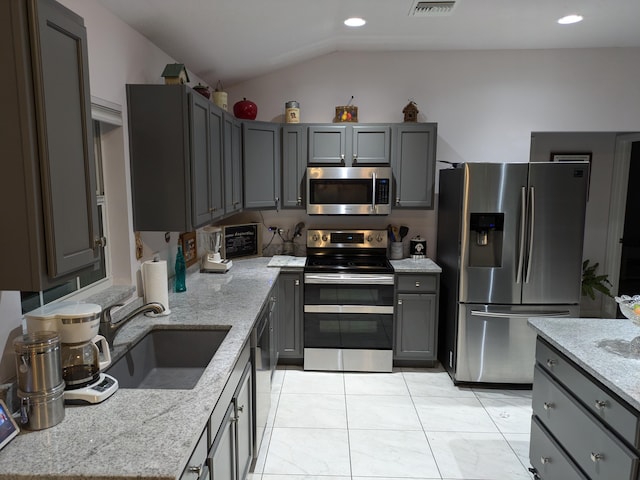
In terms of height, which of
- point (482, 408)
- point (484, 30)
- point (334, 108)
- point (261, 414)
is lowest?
point (482, 408)

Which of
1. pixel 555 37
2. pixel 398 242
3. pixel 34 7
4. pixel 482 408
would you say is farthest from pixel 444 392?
pixel 34 7

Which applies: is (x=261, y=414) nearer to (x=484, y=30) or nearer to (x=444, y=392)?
(x=444, y=392)

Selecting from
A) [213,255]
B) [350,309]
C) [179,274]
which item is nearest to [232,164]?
[213,255]

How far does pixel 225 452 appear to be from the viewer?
1707mm

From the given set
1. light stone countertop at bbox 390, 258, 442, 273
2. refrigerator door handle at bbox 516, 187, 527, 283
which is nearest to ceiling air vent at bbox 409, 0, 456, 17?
refrigerator door handle at bbox 516, 187, 527, 283

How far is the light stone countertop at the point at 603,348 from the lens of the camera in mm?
1608

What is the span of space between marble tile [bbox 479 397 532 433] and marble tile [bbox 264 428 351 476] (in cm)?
110

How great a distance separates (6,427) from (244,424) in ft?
3.60

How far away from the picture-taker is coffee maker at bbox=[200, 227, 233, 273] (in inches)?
135

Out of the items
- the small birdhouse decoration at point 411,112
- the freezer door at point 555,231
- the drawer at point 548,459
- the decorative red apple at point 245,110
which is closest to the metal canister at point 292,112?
the decorative red apple at point 245,110

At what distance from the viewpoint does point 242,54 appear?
10.8ft

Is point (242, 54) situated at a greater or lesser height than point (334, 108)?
greater

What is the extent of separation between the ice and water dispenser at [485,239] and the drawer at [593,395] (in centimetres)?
117

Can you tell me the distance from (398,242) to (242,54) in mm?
2088
